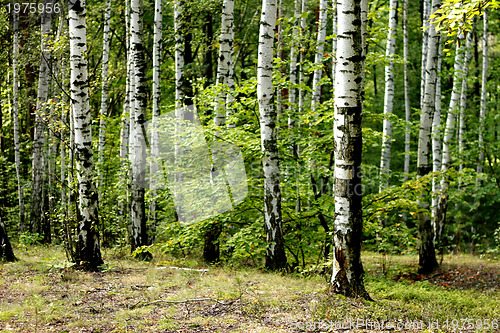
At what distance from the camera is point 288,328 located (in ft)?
13.6

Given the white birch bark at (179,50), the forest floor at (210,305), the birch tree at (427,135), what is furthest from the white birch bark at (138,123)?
the birch tree at (427,135)

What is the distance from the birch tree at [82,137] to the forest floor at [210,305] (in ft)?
2.00

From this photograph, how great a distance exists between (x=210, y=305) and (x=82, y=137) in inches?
167

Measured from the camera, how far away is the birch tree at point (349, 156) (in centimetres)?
491

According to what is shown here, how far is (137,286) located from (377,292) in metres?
3.66

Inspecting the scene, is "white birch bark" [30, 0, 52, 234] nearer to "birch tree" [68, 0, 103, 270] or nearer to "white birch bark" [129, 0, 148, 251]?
"white birch bark" [129, 0, 148, 251]

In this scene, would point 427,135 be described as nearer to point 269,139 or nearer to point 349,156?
point 269,139

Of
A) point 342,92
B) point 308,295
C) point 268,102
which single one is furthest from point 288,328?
point 268,102

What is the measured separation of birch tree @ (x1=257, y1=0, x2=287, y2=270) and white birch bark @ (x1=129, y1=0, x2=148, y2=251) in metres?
3.09

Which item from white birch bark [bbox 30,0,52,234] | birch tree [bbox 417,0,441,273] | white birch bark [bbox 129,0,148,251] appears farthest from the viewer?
white birch bark [bbox 30,0,52,234]

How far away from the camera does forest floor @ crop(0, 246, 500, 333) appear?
13.9 feet

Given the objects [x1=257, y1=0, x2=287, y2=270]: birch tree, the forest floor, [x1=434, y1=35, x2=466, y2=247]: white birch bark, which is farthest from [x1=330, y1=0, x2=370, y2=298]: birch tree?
[x1=434, y1=35, x2=466, y2=247]: white birch bark

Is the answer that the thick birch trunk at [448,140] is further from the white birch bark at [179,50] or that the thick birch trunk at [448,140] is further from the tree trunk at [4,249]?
the tree trunk at [4,249]

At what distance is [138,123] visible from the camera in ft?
30.6
